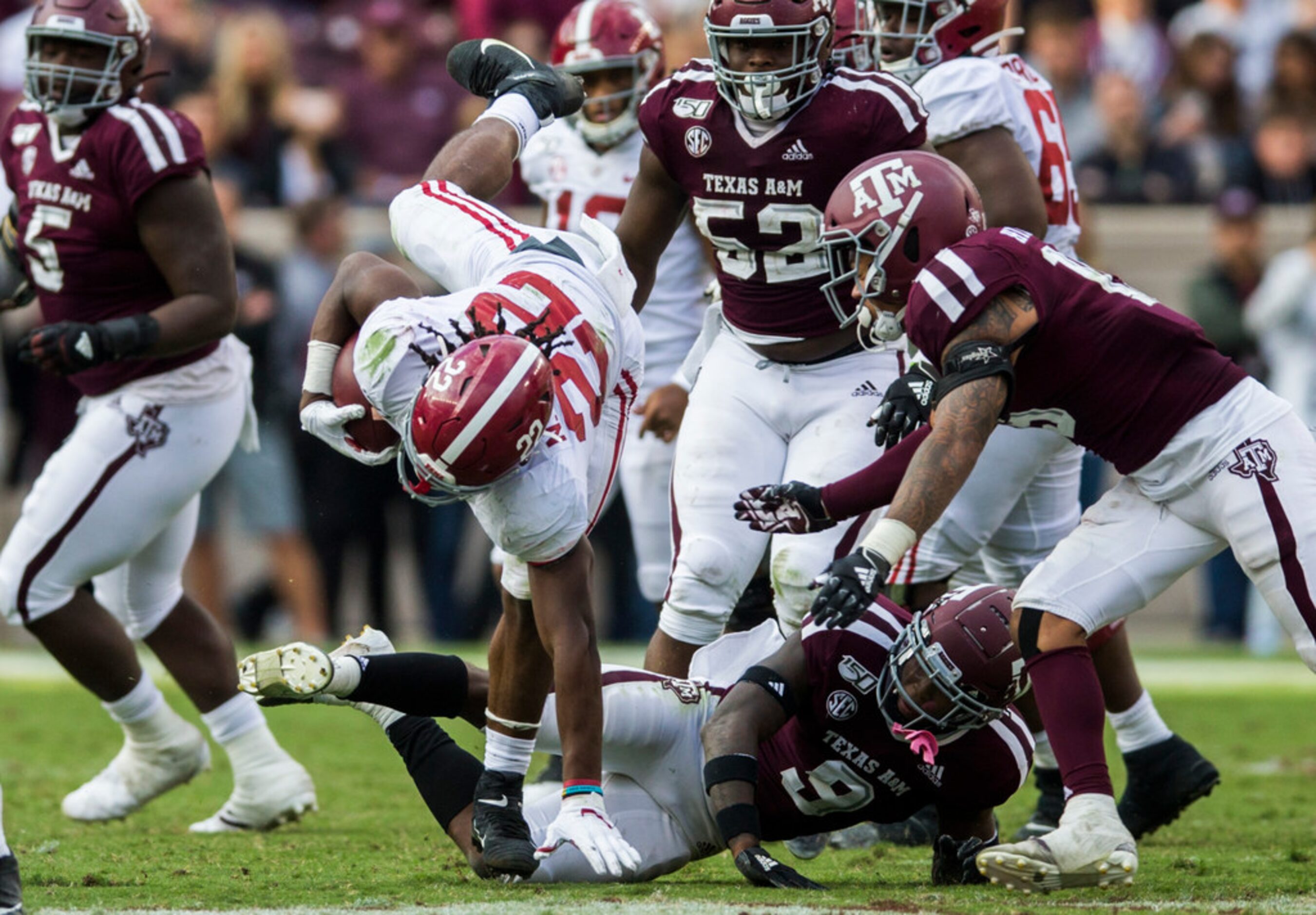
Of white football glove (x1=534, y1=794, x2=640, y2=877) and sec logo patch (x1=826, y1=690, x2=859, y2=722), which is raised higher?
sec logo patch (x1=826, y1=690, x2=859, y2=722)

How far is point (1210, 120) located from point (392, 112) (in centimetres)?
479

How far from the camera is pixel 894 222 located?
175 inches

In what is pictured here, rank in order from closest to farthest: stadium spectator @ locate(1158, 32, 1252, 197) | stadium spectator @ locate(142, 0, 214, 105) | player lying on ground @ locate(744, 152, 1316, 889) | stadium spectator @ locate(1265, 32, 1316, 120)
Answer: player lying on ground @ locate(744, 152, 1316, 889)
stadium spectator @ locate(142, 0, 214, 105)
stadium spectator @ locate(1265, 32, 1316, 120)
stadium spectator @ locate(1158, 32, 1252, 197)

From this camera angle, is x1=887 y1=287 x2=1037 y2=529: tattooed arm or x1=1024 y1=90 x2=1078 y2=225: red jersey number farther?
x1=1024 y1=90 x2=1078 y2=225: red jersey number

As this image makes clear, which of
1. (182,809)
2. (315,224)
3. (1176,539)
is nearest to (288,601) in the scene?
(315,224)

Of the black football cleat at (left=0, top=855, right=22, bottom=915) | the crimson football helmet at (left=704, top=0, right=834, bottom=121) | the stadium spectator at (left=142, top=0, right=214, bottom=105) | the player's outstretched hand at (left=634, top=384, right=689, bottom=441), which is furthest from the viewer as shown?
the stadium spectator at (left=142, top=0, right=214, bottom=105)

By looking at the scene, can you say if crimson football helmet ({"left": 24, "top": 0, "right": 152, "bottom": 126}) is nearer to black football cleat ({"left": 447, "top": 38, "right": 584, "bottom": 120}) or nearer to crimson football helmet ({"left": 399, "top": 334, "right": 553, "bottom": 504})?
black football cleat ({"left": 447, "top": 38, "right": 584, "bottom": 120})

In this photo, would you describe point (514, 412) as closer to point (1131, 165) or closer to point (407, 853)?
point (407, 853)

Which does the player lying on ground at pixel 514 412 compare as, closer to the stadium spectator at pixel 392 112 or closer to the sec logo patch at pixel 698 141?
the sec logo patch at pixel 698 141

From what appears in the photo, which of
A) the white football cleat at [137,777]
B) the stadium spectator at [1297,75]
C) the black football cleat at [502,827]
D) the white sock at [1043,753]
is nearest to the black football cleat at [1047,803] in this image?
the white sock at [1043,753]

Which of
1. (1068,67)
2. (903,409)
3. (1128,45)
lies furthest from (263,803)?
(1128,45)

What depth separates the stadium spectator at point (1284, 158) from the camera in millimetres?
11219

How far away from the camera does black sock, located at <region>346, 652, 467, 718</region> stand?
4371 millimetres

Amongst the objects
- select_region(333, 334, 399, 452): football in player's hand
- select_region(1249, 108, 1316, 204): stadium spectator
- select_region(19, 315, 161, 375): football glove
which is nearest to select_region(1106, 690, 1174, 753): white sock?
select_region(333, 334, 399, 452): football in player's hand
